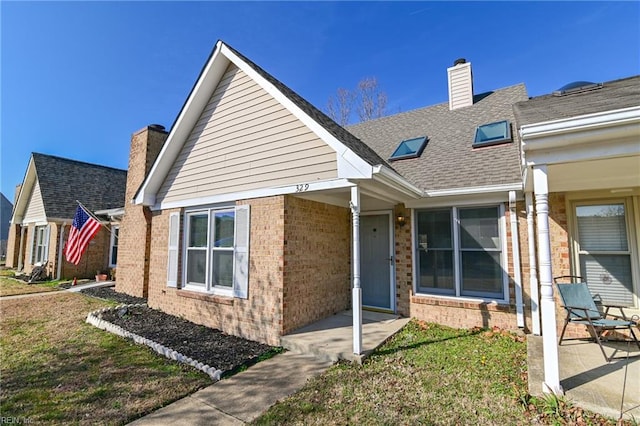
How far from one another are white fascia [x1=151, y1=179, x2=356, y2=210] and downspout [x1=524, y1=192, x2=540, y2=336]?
3533 millimetres

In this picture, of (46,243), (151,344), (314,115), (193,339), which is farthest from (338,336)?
(46,243)

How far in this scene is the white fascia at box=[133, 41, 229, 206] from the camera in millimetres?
6518

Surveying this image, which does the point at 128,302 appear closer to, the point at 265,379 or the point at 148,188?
the point at 148,188

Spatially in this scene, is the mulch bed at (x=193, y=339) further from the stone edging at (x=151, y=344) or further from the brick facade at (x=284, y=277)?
the brick facade at (x=284, y=277)

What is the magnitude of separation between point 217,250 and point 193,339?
187cm

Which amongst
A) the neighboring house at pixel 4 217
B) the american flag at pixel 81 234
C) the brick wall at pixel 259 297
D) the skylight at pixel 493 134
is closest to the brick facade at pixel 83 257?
the american flag at pixel 81 234

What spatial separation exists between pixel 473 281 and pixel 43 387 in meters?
7.40

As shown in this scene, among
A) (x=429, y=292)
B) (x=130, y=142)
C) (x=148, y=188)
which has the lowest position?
(x=429, y=292)

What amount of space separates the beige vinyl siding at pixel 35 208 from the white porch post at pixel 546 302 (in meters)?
18.9

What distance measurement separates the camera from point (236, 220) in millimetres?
6121

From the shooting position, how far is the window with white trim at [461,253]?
19.2 feet

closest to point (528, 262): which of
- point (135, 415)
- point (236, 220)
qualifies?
point (236, 220)

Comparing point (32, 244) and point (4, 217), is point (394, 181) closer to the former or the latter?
point (32, 244)

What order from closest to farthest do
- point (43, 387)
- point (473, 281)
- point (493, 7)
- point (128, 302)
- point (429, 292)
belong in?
1. point (43, 387)
2. point (473, 281)
3. point (429, 292)
4. point (493, 7)
5. point (128, 302)
